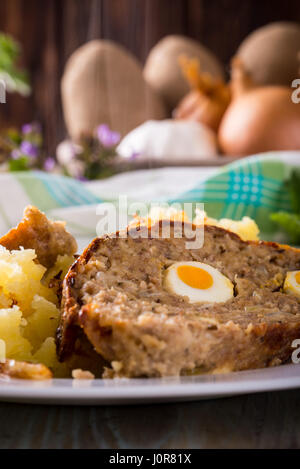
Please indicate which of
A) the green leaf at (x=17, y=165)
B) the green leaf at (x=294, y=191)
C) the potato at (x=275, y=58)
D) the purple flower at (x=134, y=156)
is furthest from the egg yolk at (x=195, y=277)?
the potato at (x=275, y=58)

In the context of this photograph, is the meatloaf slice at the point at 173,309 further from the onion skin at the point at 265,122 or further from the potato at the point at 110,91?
the potato at the point at 110,91

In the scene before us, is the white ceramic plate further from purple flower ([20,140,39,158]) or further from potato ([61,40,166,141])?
potato ([61,40,166,141])

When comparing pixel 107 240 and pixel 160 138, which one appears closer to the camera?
pixel 107 240

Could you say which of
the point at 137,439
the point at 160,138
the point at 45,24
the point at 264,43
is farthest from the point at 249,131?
the point at 45,24

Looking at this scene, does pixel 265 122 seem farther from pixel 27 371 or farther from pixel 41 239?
pixel 27 371

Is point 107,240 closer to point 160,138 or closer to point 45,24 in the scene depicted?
point 160,138
